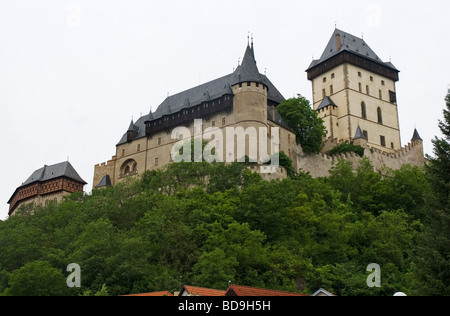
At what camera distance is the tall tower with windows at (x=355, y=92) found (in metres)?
61.9

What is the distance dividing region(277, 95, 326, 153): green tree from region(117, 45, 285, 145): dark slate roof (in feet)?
6.01

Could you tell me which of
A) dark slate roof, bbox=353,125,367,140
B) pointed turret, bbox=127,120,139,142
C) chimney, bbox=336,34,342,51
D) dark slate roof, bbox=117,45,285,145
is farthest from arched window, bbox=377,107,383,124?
pointed turret, bbox=127,120,139,142

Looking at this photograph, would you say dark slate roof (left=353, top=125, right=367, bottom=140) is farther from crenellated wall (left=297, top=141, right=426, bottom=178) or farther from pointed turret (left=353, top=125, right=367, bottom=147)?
crenellated wall (left=297, top=141, right=426, bottom=178)

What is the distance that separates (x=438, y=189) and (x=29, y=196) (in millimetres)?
45753

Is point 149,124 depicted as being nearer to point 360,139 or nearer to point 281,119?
point 281,119

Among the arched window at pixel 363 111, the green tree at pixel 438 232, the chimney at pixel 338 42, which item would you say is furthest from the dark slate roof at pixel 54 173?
the green tree at pixel 438 232

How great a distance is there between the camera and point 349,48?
216 ft

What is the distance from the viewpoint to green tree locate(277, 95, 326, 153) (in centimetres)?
5159

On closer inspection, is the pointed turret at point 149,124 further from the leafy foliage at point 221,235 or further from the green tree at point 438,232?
the green tree at point 438,232

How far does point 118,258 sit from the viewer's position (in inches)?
1266

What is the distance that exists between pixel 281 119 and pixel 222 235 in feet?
60.7

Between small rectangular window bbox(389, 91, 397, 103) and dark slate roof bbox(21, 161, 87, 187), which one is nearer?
dark slate roof bbox(21, 161, 87, 187)

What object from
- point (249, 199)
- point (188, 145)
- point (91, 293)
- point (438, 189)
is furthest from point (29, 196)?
point (438, 189)

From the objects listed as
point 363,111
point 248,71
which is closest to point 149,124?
point 248,71
